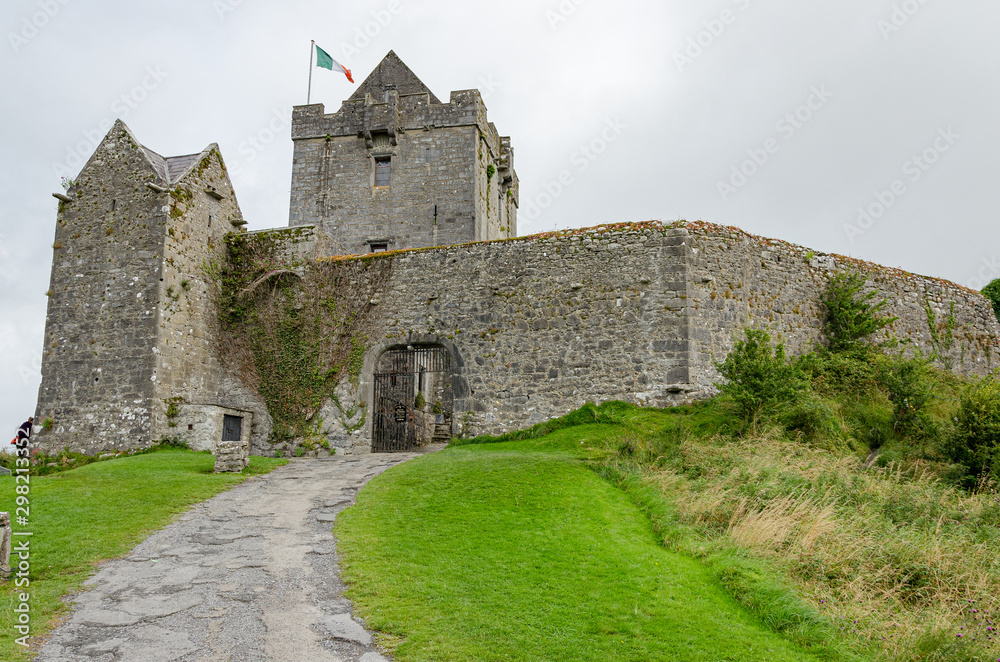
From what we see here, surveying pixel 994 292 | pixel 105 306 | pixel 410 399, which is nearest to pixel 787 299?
pixel 410 399

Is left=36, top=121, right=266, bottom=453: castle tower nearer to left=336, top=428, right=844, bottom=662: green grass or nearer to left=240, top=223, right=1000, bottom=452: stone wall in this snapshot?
left=240, top=223, right=1000, bottom=452: stone wall

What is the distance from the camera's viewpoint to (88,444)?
16875 mm

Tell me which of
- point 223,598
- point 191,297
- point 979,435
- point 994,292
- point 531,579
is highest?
point 994,292

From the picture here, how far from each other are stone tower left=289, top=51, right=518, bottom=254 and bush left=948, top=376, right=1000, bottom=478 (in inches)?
646

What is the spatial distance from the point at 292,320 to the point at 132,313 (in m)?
3.86

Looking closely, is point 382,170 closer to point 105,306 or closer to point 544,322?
point 105,306

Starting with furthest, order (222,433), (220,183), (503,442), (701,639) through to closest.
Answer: (220,183)
(222,433)
(503,442)
(701,639)

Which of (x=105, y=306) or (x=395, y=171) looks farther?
(x=395, y=171)

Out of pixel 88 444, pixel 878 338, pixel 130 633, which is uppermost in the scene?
pixel 878 338

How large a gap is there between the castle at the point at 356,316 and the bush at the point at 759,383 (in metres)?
2.30

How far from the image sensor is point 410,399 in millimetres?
24219

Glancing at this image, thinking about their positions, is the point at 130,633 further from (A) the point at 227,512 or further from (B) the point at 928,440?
(B) the point at 928,440

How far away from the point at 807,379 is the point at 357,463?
996 cm

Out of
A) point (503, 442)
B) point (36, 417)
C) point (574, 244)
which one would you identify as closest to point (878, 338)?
point (574, 244)
